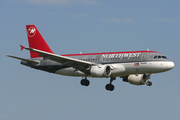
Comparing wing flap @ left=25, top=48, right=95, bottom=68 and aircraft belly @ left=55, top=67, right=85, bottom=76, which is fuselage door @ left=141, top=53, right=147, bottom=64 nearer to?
wing flap @ left=25, top=48, right=95, bottom=68

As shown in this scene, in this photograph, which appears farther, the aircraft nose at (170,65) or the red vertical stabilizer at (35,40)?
the red vertical stabilizer at (35,40)

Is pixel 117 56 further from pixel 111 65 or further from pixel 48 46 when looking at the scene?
pixel 48 46

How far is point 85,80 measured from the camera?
6128 cm

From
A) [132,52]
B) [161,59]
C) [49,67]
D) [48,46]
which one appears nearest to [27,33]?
[48,46]

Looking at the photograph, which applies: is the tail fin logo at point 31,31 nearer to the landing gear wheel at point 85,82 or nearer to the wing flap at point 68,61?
the wing flap at point 68,61

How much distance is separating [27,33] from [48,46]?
189 inches

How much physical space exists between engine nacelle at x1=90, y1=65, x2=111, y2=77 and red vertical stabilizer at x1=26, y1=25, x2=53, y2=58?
12.4 metres

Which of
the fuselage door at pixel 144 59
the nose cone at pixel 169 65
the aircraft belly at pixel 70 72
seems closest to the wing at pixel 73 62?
the aircraft belly at pixel 70 72

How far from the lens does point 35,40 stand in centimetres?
6962

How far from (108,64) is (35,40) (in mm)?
15980

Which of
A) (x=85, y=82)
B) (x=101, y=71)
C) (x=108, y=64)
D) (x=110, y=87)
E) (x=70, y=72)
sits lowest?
(x=110, y=87)

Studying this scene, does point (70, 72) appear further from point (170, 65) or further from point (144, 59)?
point (170, 65)

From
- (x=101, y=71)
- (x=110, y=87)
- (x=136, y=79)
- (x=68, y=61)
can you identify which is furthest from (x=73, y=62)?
(x=136, y=79)

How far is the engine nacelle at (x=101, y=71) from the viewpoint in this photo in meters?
58.6
